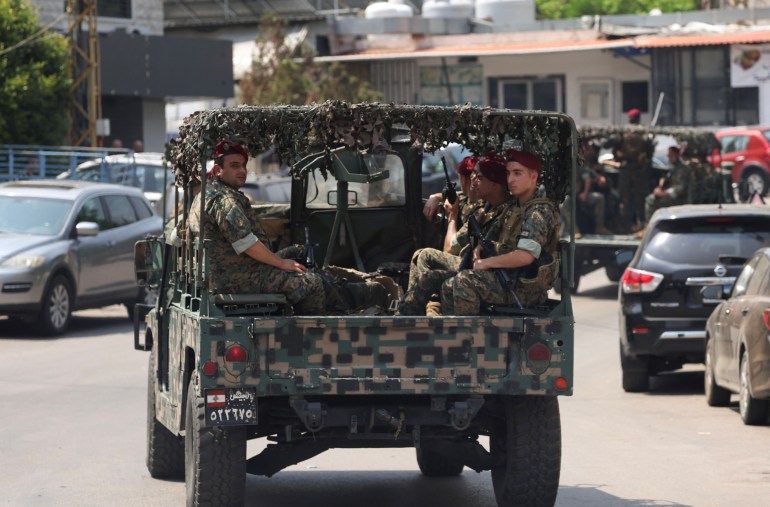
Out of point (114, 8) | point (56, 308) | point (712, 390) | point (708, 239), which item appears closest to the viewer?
point (712, 390)

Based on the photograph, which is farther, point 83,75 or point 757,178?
point 757,178

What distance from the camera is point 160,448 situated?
9.98 meters

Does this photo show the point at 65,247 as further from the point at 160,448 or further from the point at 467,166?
the point at 467,166

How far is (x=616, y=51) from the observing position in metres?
45.4

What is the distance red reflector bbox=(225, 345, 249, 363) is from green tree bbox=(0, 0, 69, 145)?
85.8ft

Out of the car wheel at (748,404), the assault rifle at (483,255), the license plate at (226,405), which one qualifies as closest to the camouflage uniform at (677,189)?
the car wheel at (748,404)

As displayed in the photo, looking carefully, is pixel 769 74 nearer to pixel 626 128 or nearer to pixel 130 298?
pixel 626 128

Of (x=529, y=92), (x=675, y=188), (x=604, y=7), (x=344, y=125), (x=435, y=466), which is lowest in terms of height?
(x=435, y=466)

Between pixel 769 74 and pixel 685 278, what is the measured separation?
28.7 metres

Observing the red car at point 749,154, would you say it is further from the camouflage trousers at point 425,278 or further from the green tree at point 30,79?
the camouflage trousers at point 425,278

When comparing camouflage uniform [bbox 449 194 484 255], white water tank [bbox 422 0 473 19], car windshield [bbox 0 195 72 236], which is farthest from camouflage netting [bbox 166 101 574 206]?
white water tank [bbox 422 0 473 19]

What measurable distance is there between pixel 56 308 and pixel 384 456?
836 cm

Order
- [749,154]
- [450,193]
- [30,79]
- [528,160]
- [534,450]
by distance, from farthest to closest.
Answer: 1. [749,154]
2. [30,79]
3. [450,193]
4. [528,160]
5. [534,450]

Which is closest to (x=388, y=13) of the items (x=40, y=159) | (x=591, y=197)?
(x=40, y=159)
